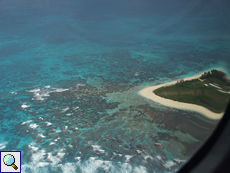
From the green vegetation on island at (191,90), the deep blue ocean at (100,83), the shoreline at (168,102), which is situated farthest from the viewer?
the green vegetation on island at (191,90)

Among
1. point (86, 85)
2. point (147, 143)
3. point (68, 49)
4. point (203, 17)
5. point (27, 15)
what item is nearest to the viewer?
point (147, 143)

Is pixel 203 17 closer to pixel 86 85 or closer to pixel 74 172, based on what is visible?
pixel 86 85

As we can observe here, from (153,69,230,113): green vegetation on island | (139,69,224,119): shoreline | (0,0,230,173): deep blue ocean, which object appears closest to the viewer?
(0,0,230,173): deep blue ocean

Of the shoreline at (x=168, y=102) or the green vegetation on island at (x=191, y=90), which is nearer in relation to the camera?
the shoreline at (x=168, y=102)

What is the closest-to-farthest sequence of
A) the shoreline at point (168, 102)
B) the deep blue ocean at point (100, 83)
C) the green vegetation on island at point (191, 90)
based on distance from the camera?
the deep blue ocean at point (100, 83), the shoreline at point (168, 102), the green vegetation on island at point (191, 90)

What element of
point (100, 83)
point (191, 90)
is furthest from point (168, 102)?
point (100, 83)

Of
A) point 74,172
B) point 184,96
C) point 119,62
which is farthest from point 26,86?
point 184,96

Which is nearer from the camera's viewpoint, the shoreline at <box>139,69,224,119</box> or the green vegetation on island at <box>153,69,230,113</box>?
the shoreline at <box>139,69,224,119</box>

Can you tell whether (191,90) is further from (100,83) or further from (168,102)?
(100,83)
